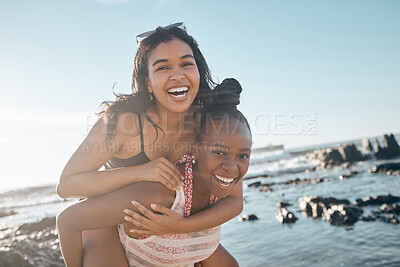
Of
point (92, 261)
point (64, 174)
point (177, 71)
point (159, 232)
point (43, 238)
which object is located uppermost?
point (177, 71)

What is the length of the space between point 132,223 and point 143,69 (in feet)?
5.65

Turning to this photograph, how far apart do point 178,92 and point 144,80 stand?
1.92 ft

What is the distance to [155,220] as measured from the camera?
223cm

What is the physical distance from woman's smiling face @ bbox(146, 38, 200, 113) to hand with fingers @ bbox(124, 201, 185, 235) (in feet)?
3.52

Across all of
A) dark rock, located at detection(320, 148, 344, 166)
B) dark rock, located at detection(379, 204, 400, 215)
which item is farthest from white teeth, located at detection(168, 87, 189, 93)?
dark rock, located at detection(320, 148, 344, 166)

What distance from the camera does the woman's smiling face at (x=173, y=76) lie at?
2863mm

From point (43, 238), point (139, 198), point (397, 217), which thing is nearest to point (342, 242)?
point (397, 217)

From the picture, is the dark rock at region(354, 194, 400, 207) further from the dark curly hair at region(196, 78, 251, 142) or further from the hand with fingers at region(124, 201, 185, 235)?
the hand with fingers at region(124, 201, 185, 235)

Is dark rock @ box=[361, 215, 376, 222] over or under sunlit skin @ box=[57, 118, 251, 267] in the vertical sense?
under

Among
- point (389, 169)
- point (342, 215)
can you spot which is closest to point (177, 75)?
point (342, 215)

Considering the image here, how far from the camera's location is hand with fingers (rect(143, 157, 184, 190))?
91.8 inches

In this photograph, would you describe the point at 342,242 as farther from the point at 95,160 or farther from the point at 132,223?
the point at 95,160

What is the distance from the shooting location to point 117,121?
2.68m

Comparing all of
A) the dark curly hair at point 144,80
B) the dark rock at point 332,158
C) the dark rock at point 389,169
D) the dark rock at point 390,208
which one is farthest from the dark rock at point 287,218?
the dark rock at point 332,158
